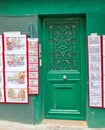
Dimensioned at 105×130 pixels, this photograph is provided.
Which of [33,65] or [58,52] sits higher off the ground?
[58,52]

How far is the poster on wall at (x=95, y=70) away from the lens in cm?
655

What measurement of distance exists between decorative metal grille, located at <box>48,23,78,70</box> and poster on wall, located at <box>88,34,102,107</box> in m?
0.51

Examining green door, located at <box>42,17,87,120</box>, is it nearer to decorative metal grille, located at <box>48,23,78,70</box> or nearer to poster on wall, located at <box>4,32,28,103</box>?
decorative metal grille, located at <box>48,23,78,70</box>

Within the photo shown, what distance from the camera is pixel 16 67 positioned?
6.86 m

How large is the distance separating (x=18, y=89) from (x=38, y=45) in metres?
1.10

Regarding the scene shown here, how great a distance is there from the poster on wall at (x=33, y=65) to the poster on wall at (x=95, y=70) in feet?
3.87

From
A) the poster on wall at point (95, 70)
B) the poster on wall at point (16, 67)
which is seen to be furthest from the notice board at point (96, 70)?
the poster on wall at point (16, 67)

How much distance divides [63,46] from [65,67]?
0.49 m

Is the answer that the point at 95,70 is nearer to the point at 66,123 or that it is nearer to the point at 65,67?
the point at 65,67

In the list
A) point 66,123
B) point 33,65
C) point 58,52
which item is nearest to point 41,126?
point 66,123

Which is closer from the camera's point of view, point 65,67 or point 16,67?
point 16,67

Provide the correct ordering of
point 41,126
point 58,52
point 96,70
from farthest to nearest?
point 58,52 → point 41,126 → point 96,70

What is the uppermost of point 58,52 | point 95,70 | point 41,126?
point 58,52

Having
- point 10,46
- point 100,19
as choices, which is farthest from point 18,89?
point 100,19
